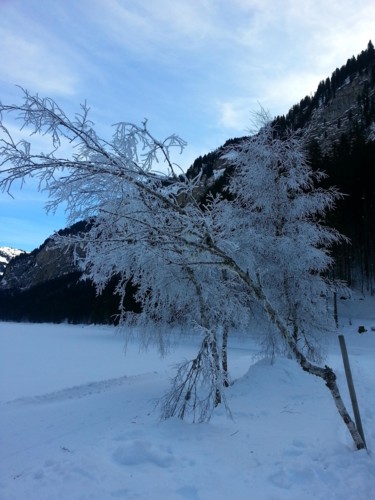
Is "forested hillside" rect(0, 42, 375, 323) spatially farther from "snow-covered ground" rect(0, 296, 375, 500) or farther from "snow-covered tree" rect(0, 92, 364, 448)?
"snow-covered ground" rect(0, 296, 375, 500)

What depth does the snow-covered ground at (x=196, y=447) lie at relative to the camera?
4078 mm

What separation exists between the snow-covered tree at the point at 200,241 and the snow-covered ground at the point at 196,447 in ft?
1.96

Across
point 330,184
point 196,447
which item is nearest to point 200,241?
point 196,447

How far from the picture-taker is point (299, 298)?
35.1ft

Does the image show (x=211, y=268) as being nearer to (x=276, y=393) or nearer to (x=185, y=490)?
(x=276, y=393)

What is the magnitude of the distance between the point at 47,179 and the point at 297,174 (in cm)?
838

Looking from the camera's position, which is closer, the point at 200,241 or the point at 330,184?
the point at 200,241

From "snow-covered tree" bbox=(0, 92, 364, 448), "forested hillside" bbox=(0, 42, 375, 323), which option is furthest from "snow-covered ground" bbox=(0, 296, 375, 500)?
"forested hillside" bbox=(0, 42, 375, 323)

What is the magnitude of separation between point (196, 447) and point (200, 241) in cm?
288

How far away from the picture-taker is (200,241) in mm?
5340

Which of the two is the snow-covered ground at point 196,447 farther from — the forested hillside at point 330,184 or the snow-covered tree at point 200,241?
the forested hillside at point 330,184

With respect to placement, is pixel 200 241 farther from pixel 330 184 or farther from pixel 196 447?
pixel 330 184

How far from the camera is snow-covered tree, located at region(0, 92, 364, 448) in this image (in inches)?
176

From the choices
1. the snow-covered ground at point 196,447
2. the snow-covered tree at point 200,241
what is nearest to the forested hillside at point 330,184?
the snow-covered tree at point 200,241
